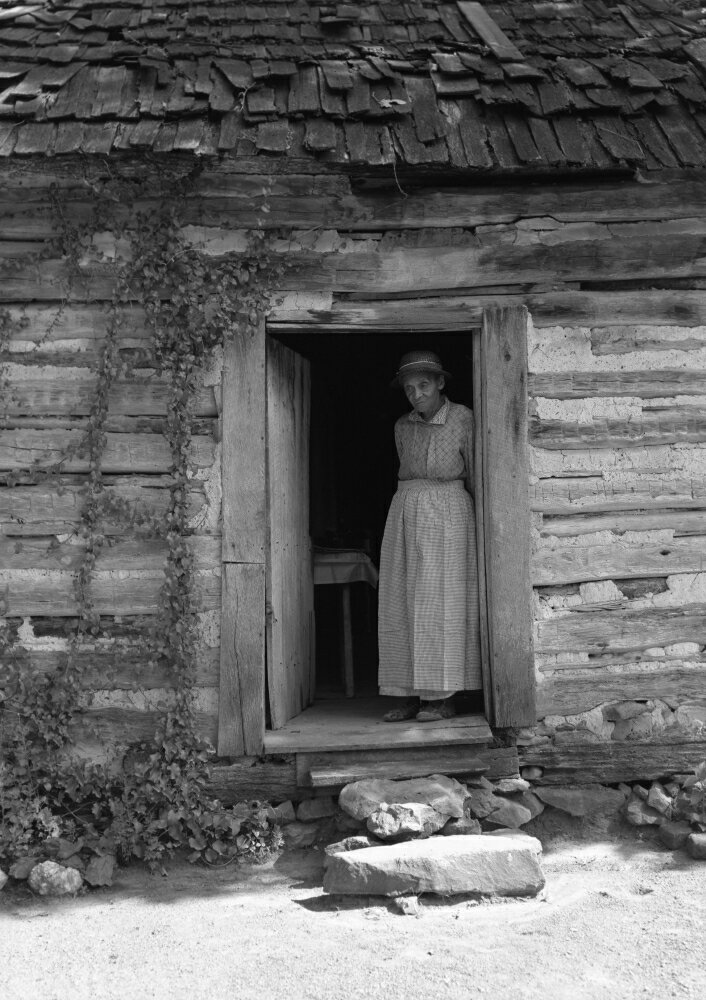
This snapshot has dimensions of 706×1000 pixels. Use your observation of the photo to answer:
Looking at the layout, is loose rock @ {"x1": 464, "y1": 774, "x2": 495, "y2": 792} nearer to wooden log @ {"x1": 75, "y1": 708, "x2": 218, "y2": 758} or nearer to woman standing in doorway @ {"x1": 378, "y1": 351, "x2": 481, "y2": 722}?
woman standing in doorway @ {"x1": 378, "y1": 351, "x2": 481, "y2": 722}

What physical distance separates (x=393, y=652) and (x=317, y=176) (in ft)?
8.13

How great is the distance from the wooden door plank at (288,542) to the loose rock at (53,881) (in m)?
1.22

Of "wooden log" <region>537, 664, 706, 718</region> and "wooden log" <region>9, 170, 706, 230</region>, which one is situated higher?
"wooden log" <region>9, 170, 706, 230</region>

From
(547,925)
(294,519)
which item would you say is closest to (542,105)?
(294,519)

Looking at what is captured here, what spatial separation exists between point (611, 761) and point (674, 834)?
1.71 ft

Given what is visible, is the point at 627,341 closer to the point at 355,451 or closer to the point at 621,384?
the point at 621,384

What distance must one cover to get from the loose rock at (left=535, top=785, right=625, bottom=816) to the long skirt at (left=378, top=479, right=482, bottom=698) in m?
0.66

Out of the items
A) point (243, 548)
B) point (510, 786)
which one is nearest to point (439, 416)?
point (243, 548)

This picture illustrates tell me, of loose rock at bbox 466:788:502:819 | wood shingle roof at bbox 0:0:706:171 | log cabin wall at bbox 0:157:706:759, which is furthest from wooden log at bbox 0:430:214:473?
loose rock at bbox 466:788:502:819

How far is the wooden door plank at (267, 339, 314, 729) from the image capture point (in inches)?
209

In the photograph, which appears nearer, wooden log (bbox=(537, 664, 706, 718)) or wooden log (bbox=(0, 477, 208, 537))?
wooden log (bbox=(0, 477, 208, 537))

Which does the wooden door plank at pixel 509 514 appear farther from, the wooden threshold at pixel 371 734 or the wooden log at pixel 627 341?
the wooden log at pixel 627 341

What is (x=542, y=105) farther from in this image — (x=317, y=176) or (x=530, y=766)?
(x=530, y=766)

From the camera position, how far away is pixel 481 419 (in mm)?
5391
